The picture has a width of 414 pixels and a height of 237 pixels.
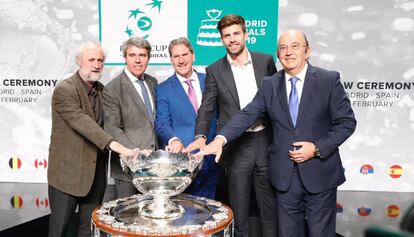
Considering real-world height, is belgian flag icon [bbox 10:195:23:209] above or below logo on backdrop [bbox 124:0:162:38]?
below

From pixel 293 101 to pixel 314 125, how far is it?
0.17m

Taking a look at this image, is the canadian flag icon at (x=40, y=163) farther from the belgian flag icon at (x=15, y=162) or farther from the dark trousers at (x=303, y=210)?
the dark trousers at (x=303, y=210)

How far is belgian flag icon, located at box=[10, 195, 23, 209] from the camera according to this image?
150 inches

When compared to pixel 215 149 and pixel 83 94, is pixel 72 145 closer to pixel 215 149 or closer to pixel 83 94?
pixel 83 94

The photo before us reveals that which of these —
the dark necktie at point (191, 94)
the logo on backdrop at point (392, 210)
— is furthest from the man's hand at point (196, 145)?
the logo on backdrop at point (392, 210)

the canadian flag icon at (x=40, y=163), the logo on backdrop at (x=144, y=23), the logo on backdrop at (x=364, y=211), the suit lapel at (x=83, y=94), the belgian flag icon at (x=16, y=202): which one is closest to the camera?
the suit lapel at (x=83, y=94)

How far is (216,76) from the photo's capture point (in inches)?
102

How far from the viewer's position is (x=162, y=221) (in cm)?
176

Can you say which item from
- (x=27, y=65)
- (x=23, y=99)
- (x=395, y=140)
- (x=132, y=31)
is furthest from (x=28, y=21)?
(x=395, y=140)

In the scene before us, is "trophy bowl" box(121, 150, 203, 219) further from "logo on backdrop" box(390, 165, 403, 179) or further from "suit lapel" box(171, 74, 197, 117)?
"logo on backdrop" box(390, 165, 403, 179)

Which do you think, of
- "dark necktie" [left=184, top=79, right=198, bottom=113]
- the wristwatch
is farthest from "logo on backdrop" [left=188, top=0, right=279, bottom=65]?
the wristwatch

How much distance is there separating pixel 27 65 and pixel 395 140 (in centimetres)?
407

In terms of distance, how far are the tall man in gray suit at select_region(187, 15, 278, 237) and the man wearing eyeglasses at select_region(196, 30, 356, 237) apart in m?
0.29

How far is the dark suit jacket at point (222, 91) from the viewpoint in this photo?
8.42ft
